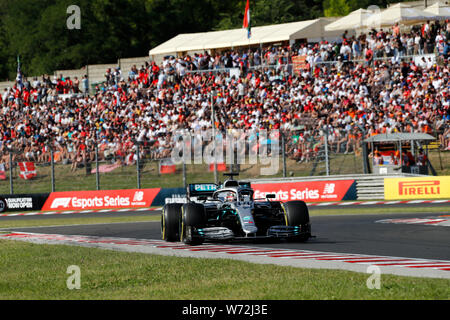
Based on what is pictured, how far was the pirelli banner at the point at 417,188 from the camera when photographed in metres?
28.3

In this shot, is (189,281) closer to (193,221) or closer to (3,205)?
(193,221)

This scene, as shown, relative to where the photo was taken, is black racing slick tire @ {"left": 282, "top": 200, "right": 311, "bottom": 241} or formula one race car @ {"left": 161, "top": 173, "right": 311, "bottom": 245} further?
black racing slick tire @ {"left": 282, "top": 200, "right": 311, "bottom": 241}

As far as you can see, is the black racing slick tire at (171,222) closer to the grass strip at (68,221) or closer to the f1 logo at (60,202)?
the grass strip at (68,221)

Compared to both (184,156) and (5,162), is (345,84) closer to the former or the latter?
(184,156)

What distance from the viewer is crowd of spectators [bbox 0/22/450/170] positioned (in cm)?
3131

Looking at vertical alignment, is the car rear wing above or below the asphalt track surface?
above

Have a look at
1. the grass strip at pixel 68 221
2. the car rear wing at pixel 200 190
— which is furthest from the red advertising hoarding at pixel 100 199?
the car rear wing at pixel 200 190

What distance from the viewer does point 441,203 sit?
88.4 ft

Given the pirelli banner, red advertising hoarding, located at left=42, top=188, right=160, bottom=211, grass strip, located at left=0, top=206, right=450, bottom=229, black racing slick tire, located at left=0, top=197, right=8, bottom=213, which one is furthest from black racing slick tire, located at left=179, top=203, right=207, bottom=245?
black racing slick tire, located at left=0, top=197, right=8, bottom=213

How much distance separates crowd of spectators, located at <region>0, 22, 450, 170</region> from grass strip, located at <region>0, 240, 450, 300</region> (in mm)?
17815

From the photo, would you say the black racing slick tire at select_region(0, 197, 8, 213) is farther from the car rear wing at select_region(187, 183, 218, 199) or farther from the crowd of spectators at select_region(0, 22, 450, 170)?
the car rear wing at select_region(187, 183, 218, 199)

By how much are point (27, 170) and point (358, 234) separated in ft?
62.1
